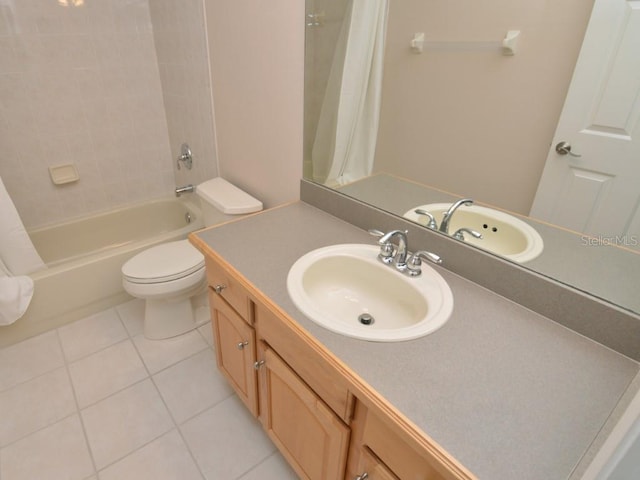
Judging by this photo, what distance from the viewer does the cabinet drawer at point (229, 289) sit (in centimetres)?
109

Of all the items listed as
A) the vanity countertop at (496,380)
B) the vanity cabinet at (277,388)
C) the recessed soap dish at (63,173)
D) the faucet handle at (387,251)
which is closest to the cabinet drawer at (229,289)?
the vanity cabinet at (277,388)

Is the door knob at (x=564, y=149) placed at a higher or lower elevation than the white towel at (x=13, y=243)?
higher

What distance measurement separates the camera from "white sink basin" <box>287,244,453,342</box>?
87 centimetres

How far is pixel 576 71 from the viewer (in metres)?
0.78

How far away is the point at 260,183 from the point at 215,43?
2.36 feet

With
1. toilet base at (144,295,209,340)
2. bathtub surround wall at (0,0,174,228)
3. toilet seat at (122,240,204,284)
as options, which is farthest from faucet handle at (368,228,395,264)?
bathtub surround wall at (0,0,174,228)

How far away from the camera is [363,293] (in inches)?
44.3

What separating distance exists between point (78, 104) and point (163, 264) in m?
1.23

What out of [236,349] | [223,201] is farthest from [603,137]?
[223,201]

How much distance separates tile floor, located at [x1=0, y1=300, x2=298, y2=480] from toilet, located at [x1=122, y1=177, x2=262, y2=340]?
0.35ft

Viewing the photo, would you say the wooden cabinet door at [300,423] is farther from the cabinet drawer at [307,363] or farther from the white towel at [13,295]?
the white towel at [13,295]

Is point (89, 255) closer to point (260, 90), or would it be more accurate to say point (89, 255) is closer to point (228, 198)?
point (228, 198)

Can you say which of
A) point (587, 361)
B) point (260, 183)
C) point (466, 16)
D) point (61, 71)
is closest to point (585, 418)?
point (587, 361)

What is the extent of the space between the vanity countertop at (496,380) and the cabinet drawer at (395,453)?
80mm
